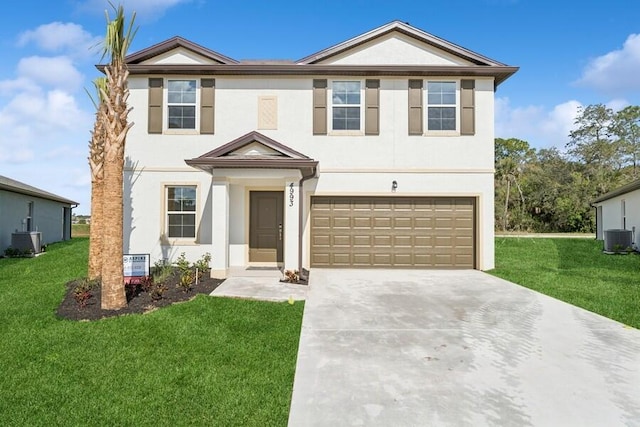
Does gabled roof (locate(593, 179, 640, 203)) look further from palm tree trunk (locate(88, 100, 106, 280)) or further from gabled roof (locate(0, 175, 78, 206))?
gabled roof (locate(0, 175, 78, 206))

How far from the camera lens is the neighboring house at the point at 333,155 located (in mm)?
11477

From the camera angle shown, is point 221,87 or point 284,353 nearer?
point 284,353

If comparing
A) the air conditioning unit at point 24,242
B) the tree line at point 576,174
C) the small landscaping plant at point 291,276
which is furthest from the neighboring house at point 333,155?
the tree line at point 576,174

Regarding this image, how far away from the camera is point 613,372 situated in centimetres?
434

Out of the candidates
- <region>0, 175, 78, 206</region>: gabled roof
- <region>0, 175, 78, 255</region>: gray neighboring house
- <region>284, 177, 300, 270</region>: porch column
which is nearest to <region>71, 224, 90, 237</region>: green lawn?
<region>0, 175, 78, 255</region>: gray neighboring house

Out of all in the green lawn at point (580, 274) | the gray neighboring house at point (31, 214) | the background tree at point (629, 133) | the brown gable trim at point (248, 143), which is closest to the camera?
the green lawn at point (580, 274)

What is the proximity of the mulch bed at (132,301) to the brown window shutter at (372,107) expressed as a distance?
250 inches

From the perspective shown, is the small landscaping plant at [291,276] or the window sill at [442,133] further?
the window sill at [442,133]

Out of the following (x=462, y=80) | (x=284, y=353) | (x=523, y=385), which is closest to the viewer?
(x=523, y=385)

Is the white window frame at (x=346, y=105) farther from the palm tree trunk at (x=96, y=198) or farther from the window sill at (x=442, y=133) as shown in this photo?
the palm tree trunk at (x=96, y=198)

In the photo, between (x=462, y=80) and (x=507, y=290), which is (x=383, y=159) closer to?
(x=462, y=80)

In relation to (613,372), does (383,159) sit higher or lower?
higher

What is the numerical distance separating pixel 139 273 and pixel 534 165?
A: 117 ft

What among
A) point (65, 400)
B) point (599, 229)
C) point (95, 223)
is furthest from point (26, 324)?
point (599, 229)
